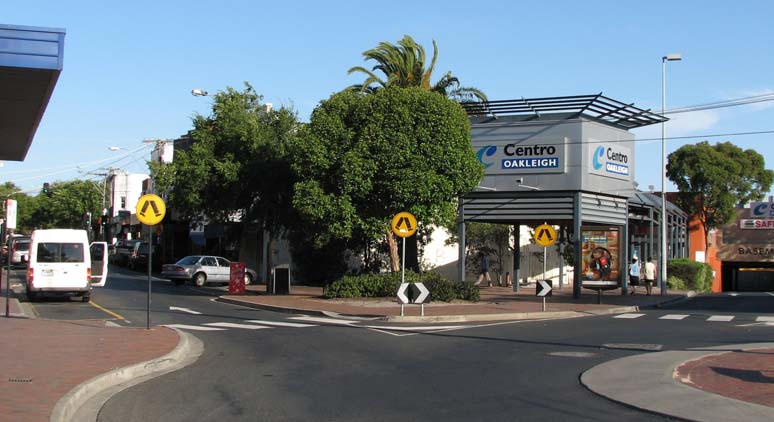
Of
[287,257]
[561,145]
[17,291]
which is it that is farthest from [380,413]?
[287,257]

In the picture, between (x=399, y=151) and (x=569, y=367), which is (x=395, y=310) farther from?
(x=569, y=367)

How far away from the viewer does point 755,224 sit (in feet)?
191

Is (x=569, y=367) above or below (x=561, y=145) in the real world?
below

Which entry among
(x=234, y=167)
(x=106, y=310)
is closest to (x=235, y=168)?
(x=234, y=167)

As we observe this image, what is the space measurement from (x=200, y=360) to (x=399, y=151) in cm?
1360

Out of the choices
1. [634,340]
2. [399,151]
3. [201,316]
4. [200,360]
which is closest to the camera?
[200,360]

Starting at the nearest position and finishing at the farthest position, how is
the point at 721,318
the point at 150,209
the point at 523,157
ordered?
1. the point at 150,209
2. the point at 721,318
3. the point at 523,157

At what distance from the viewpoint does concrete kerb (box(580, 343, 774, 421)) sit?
29.0ft

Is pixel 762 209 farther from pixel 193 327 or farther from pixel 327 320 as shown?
pixel 193 327

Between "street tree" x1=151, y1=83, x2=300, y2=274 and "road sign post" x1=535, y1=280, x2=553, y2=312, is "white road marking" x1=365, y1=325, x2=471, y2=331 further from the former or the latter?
"street tree" x1=151, y1=83, x2=300, y2=274

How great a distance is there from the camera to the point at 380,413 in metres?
9.00

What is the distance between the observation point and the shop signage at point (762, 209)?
56.4 metres

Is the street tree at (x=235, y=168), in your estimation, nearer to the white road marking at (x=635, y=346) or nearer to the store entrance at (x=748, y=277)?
the white road marking at (x=635, y=346)

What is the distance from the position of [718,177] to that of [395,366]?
45824 millimetres
